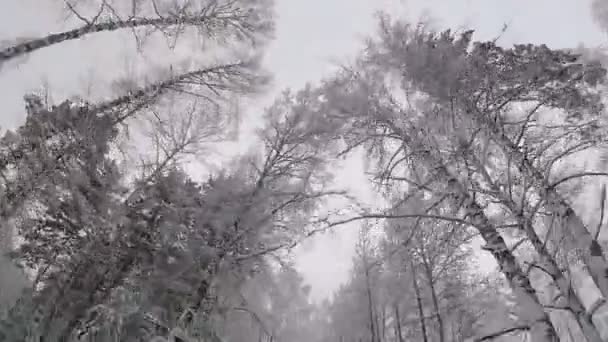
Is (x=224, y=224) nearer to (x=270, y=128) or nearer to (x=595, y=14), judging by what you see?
(x=270, y=128)

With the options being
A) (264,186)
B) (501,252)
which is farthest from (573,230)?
(264,186)

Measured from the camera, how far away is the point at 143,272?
22.3 ft

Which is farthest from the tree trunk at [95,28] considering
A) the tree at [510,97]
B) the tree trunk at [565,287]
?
the tree trunk at [565,287]

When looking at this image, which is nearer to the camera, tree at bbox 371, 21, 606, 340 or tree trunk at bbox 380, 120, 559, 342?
tree trunk at bbox 380, 120, 559, 342

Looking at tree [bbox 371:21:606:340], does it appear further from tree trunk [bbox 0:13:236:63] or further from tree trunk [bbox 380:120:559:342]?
tree trunk [bbox 0:13:236:63]

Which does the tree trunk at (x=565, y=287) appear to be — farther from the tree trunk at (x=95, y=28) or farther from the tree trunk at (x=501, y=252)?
the tree trunk at (x=95, y=28)

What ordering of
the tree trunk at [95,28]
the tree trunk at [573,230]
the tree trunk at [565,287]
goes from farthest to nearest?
the tree trunk at [95,28]
the tree trunk at [573,230]
the tree trunk at [565,287]

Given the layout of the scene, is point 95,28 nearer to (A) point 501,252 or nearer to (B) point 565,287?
(A) point 501,252

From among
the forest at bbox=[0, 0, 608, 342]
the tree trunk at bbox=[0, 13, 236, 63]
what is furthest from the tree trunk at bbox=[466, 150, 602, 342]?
the tree trunk at bbox=[0, 13, 236, 63]

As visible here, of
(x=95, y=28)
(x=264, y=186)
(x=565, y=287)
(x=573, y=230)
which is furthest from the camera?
(x=264, y=186)

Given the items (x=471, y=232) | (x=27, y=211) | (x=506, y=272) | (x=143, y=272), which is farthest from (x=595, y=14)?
(x=27, y=211)

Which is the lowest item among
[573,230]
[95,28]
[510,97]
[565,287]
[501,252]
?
[565,287]

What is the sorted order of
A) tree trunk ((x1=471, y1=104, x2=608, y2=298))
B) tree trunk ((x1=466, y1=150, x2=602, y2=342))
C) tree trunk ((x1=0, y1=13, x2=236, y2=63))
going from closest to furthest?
tree trunk ((x1=466, y1=150, x2=602, y2=342)) → tree trunk ((x1=471, y1=104, x2=608, y2=298)) → tree trunk ((x1=0, y1=13, x2=236, y2=63))

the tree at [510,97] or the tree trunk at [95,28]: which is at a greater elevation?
the tree trunk at [95,28]
